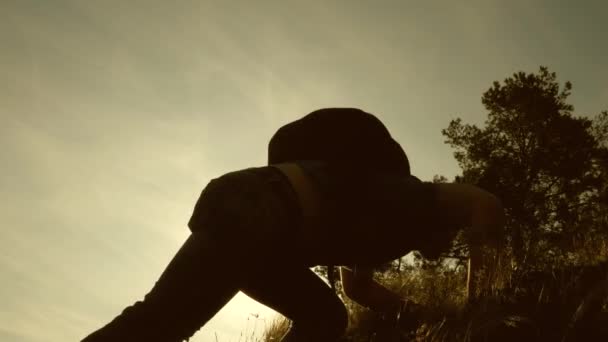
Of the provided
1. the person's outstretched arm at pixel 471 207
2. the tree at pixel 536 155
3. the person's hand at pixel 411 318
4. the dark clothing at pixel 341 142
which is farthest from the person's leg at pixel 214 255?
the tree at pixel 536 155

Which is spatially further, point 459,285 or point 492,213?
point 459,285

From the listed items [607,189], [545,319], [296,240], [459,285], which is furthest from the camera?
[607,189]

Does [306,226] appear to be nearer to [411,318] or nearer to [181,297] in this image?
[181,297]

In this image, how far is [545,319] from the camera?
2676 mm

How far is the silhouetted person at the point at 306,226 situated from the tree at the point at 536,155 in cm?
1164

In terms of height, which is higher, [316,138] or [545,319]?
[316,138]

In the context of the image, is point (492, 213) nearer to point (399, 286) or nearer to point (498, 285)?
point (498, 285)

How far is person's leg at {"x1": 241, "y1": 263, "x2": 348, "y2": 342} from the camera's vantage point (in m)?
1.82

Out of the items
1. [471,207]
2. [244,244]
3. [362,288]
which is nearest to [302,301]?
[362,288]

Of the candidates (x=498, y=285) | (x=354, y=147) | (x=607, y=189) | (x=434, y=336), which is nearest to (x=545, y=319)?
(x=498, y=285)

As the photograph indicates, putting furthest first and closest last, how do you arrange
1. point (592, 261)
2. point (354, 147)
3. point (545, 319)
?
point (592, 261) < point (545, 319) < point (354, 147)

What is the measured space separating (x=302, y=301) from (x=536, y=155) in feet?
46.8

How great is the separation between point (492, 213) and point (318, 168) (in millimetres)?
721

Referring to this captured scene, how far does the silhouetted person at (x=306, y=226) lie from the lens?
1.26m
